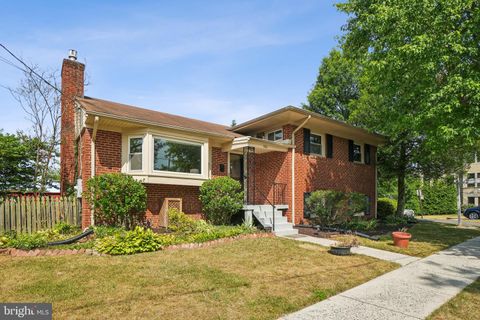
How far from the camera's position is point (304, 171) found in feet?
45.9

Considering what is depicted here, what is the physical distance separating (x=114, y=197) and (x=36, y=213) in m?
2.72

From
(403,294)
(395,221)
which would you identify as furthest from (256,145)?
(395,221)

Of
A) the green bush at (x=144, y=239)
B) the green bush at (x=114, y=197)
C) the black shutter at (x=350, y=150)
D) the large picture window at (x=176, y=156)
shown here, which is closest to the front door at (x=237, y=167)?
the large picture window at (x=176, y=156)

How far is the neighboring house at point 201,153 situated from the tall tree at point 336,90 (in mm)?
10171

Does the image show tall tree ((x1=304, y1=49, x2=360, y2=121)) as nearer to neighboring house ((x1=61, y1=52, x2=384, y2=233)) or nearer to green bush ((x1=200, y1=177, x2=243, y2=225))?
neighboring house ((x1=61, y1=52, x2=384, y2=233))

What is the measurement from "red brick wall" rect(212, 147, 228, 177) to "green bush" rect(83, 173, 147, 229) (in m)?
3.63

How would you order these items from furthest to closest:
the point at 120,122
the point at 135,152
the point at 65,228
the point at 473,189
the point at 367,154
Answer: the point at 473,189, the point at 367,154, the point at 135,152, the point at 120,122, the point at 65,228

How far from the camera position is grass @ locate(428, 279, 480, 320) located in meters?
4.52

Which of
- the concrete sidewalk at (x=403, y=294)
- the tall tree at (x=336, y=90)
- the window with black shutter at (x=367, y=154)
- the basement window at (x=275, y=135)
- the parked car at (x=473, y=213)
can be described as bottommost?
the parked car at (x=473, y=213)

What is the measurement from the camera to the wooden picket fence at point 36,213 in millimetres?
9297

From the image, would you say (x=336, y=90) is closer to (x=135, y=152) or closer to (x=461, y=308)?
(x=135, y=152)

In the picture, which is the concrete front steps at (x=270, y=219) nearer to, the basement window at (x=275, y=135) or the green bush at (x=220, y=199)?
the green bush at (x=220, y=199)

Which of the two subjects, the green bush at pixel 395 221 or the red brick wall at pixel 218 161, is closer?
the red brick wall at pixel 218 161

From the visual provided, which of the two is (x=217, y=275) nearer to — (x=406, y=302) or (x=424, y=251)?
(x=406, y=302)
